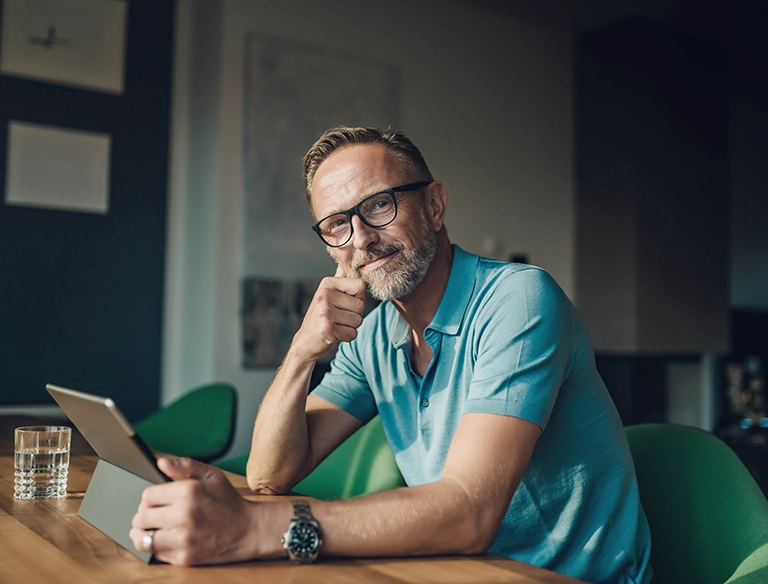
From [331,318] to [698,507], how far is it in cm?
74

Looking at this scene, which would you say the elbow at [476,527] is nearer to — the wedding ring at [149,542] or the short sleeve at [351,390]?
the wedding ring at [149,542]

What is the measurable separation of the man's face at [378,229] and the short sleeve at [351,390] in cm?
21

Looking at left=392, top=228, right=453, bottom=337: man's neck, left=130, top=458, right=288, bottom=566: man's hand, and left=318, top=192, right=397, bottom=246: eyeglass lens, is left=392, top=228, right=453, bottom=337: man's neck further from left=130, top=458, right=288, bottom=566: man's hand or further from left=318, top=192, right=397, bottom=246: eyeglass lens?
left=130, top=458, right=288, bottom=566: man's hand

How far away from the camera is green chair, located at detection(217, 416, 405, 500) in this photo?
6.02ft

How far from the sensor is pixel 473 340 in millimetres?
1473

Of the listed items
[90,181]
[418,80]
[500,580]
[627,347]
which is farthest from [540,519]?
[627,347]

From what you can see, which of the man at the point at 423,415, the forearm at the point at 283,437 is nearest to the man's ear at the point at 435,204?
the man at the point at 423,415

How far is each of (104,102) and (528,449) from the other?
160 inches

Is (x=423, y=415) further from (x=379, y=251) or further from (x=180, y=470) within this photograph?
(x=180, y=470)

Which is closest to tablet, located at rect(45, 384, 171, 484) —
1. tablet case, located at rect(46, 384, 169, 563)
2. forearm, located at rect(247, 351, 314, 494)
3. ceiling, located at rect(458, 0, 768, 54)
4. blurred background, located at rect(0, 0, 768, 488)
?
tablet case, located at rect(46, 384, 169, 563)

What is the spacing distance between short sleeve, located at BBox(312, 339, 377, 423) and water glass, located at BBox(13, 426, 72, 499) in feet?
1.91

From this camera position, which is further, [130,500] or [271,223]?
[271,223]

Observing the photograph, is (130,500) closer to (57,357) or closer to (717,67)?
(57,357)

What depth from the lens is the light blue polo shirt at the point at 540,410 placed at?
1.28 meters
